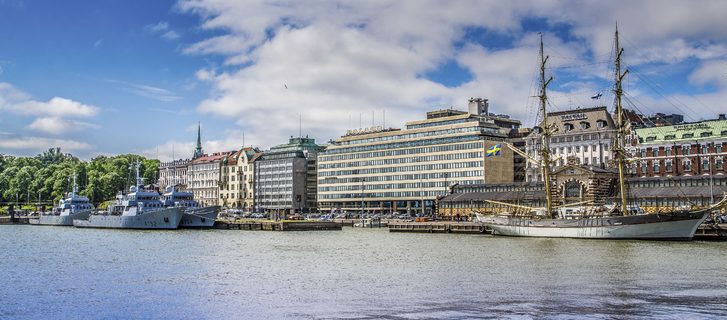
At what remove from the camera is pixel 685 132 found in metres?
154

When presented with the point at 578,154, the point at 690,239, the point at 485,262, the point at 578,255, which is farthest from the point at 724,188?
the point at 485,262

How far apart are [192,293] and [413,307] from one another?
54.6 ft

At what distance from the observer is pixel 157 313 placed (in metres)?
43.2

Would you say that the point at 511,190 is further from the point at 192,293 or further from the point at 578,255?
the point at 192,293

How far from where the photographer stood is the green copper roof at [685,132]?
14950cm

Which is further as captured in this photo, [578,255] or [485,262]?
[578,255]

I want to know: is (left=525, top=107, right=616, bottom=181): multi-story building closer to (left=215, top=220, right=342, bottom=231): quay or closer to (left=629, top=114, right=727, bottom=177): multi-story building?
(left=629, top=114, right=727, bottom=177): multi-story building

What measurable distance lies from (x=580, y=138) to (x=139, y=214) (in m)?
102

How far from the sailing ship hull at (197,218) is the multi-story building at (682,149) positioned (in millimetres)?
88969

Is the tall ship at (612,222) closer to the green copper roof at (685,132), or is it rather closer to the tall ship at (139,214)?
the green copper roof at (685,132)

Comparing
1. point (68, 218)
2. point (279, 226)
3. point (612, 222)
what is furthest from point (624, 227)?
point (68, 218)

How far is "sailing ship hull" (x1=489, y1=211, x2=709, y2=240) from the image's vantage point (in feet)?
333

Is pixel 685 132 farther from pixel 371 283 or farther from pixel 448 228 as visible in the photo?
pixel 371 283

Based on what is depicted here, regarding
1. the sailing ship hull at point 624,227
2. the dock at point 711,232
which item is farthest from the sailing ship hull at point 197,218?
the dock at point 711,232
